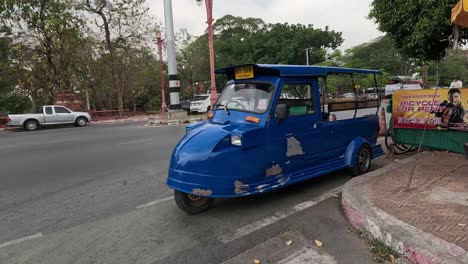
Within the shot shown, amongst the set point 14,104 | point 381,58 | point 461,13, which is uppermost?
point 381,58

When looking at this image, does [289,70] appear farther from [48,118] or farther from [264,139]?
[48,118]

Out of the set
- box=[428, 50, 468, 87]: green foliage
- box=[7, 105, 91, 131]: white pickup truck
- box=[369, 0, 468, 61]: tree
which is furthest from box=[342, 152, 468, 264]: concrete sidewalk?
box=[428, 50, 468, 87]: green foliage

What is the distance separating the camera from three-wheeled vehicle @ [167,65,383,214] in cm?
418

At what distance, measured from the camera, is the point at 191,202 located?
178 inches

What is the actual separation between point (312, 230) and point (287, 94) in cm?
219

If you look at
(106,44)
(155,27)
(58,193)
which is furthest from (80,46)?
(58,193)

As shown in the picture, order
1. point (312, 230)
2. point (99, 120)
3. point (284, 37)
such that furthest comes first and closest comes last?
point (284, 37), point (99, 120), point (312, 230)

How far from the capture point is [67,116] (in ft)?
73.0

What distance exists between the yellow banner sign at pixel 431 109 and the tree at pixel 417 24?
1.79m

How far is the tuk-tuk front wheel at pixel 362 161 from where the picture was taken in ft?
19.9

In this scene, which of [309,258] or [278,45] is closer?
[309,258]

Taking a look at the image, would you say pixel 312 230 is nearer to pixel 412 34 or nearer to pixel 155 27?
pixel 412 34

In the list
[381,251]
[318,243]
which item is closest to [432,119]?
[381,251]

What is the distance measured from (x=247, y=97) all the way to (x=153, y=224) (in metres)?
2.40
